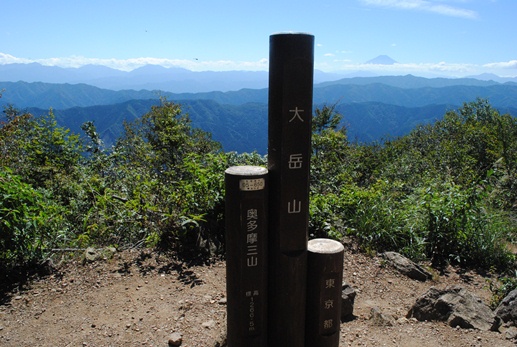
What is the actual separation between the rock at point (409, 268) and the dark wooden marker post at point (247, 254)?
3063 mm

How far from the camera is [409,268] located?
217 inches

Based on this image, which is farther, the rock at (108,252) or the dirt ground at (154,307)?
the rock at (108,252)

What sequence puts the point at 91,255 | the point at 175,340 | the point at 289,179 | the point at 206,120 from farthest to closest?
the point at 206,120 → the point at 91,255 → the point at 175,340 → the point at 289,179

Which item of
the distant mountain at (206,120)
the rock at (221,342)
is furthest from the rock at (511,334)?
the distant mountain at (206,120)

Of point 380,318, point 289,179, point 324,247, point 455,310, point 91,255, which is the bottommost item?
point 380,318

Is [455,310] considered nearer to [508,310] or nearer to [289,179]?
[508,310]

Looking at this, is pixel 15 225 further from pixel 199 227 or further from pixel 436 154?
pixel 436 154

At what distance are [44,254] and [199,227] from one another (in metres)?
2.01

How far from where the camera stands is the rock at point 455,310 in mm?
4059

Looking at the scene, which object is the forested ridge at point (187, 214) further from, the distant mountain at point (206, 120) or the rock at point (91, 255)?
the distant mountain at point (206, 120)

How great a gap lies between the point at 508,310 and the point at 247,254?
131 inches

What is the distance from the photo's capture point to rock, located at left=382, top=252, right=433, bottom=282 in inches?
215

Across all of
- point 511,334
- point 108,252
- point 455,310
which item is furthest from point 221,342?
point 511,334

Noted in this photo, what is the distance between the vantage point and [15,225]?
446cm
